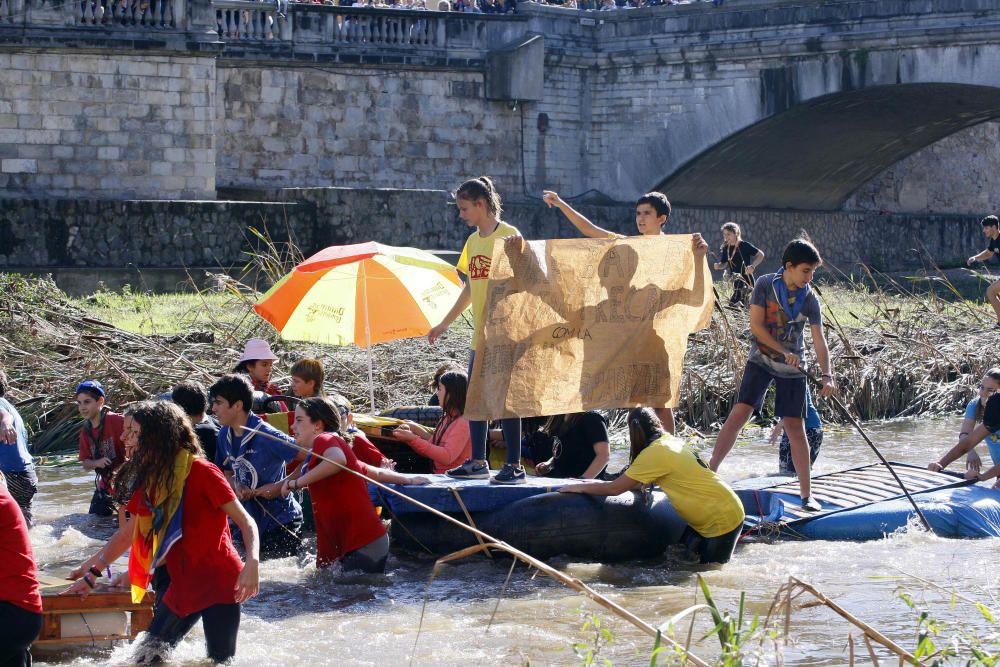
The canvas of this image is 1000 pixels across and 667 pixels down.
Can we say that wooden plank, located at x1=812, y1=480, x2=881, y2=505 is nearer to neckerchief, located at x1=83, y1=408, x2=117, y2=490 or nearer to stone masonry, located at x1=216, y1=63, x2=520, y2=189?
neckerchief, located at x1=83, y1=408, x2=117, y2=490

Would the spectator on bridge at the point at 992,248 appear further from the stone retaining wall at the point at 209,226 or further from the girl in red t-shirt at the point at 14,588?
the girl in red t-shirt at the point at 14,588

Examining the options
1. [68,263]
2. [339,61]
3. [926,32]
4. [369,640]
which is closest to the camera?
[369,640]

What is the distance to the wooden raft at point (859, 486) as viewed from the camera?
9.33 metres

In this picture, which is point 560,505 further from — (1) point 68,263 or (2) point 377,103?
(2) point 377,103

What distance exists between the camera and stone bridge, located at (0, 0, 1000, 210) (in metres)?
24.6

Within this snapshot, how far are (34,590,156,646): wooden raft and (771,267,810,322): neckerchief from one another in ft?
14.3

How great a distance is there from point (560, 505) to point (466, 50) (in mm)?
23160

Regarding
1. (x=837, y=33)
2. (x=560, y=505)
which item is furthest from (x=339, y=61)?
(x=560, y=505)

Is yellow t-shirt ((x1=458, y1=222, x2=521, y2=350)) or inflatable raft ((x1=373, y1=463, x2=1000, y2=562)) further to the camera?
yellow t-shirt ((x1=458, y1=222, x2=521, y2=350))

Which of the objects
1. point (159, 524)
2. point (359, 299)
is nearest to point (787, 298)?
point (359, 299)

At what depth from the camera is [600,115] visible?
32.8 meters

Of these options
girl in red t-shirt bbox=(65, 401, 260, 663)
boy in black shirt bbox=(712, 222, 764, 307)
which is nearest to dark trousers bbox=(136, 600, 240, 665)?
girl in red t-shirt bbox=(65, 401, 260, 663)

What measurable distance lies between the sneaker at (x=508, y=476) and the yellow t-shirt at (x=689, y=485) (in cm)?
64

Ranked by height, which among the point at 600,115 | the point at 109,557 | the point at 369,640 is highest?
the point at 600,115
